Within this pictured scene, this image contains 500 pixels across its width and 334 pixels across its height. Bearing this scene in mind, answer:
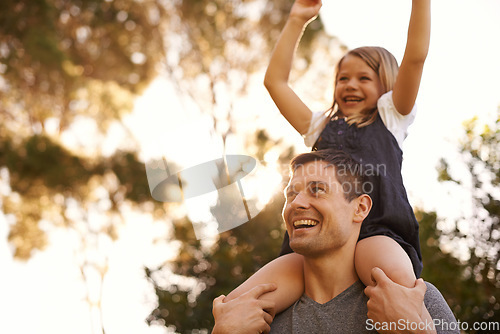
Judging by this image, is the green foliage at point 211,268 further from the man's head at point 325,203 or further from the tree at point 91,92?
the man's head at point 325,203

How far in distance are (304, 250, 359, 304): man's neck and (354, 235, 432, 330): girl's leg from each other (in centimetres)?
4

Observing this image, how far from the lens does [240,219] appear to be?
2.53 metres

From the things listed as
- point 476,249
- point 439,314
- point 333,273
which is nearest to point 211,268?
point 476,249

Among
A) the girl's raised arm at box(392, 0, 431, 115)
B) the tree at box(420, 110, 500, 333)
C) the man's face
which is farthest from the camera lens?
the tree at box(420, 110, 500, 333)

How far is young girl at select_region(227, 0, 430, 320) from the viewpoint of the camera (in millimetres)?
1896

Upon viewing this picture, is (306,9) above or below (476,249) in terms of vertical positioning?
above

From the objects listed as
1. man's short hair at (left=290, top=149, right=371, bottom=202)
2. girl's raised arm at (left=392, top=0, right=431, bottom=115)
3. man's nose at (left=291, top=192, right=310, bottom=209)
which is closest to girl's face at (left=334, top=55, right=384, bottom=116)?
girl's raised arm at (left=392, top=0, right=431, bottom=115)

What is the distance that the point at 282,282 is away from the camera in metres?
1.98

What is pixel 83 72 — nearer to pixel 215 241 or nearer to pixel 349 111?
pixel 215 241

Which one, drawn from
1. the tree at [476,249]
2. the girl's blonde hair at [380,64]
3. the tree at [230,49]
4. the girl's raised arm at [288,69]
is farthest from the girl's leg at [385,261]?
the tree at [230,49]

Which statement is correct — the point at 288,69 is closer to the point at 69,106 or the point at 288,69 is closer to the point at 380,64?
the point at 380,64

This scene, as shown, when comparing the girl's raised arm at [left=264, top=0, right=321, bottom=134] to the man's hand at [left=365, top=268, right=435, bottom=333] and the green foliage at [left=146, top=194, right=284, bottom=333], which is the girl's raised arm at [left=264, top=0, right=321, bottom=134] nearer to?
the man's hand at [left=365, top=268, right=435, bottom=333]

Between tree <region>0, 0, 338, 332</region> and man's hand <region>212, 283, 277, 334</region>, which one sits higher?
tree <region>0, 0, 338, 332</region>

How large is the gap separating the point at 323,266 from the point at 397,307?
1.25 ft
